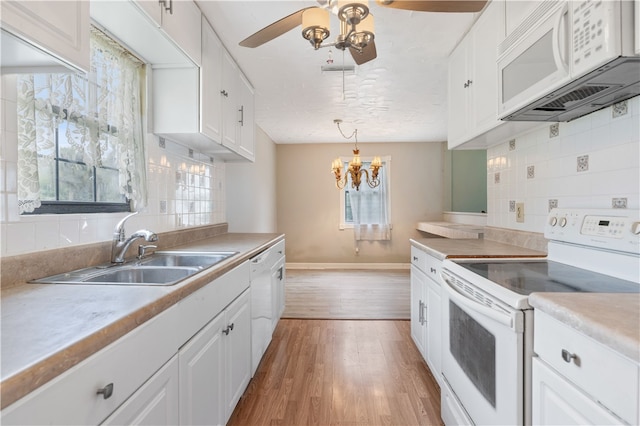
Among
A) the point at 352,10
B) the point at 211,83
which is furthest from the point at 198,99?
the point at 352,10

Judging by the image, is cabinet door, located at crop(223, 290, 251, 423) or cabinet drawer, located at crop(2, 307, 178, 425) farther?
cabinet door, located at crop(223, 290, 251, 423)

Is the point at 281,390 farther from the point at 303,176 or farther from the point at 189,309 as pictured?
the point at 303,176

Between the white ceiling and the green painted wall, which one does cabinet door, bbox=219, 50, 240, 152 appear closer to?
the white ceiling

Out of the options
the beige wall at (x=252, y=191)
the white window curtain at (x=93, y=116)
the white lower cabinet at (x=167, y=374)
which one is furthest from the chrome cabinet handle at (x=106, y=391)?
the beige wall at (x=252, y=191)

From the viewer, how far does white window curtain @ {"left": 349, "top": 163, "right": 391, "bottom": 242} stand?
5.80 m

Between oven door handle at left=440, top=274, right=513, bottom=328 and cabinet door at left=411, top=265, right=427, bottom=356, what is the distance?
0.66m

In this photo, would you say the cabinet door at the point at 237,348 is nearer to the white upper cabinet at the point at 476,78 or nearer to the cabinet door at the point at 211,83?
the cabinet door at the point at 211,83

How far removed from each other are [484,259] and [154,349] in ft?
5.13

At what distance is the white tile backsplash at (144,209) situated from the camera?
1.09m

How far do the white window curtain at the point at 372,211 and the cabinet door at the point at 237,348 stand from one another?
4119mm

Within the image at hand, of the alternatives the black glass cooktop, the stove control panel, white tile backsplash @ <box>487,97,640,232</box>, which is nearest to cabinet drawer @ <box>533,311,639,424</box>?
the black glass cooktop

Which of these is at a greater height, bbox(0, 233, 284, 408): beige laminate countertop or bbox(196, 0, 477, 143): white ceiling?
bbox(196, 0, 477, 143): white ceiling

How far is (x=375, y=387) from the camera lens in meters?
2.03

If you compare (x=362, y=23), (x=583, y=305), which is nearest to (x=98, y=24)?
(x=362, y=23)
